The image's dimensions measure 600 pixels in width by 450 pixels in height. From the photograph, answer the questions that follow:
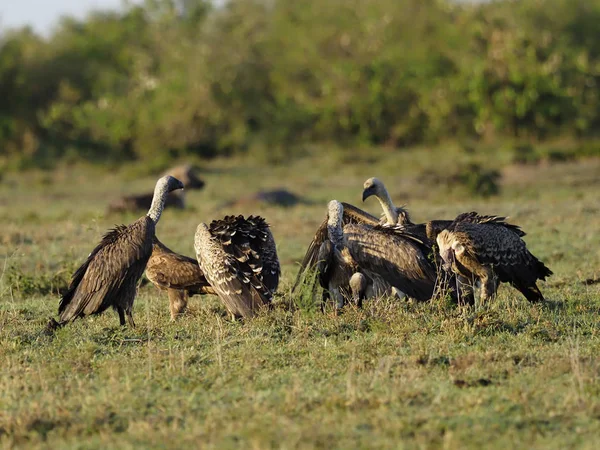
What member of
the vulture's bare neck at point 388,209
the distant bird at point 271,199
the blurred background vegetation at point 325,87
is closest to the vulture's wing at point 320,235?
the vulture's bare neck at point 388,209

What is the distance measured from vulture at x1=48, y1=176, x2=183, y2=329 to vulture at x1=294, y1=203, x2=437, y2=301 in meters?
1.28

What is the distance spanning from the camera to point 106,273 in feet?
25.7

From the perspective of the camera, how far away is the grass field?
16.8 ft

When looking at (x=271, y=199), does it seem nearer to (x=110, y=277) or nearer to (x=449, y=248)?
(x=449, y=248)

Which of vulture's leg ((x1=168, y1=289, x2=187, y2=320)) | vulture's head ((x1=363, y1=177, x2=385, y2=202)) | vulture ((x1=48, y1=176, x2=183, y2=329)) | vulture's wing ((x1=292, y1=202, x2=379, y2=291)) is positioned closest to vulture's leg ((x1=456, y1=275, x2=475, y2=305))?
vulture's wing ((x1=292, y1=202, x2=379, y2=291))

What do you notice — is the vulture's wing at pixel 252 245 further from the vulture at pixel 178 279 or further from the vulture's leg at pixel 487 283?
the vulture's leg at pixel 487 283

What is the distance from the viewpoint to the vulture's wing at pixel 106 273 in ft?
25.4

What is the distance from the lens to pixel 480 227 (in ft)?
28.2

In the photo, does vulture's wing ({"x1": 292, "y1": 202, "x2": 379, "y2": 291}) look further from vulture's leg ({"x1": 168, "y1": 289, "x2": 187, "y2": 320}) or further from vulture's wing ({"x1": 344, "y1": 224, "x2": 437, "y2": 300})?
vulture's leg ({"x1": 168, "y1": 289, "x2": 187, "y2": 320})

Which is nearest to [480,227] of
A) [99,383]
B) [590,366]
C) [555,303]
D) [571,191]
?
[555,303]

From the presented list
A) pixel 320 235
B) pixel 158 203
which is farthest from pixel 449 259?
pixel 158 203

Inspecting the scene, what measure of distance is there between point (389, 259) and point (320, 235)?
78 centimetres

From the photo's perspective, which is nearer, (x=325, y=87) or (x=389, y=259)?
(x=389, y=259)

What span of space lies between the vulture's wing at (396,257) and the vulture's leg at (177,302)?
1.46 meters
